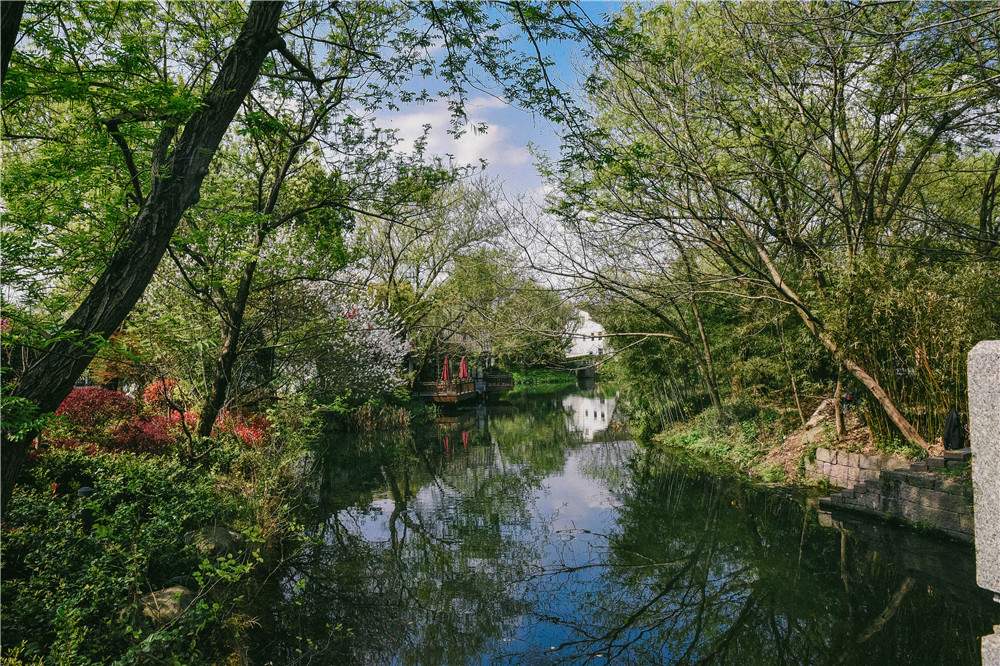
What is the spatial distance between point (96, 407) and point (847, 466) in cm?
1086

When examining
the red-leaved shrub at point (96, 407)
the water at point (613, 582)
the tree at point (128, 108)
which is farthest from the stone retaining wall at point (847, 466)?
the red-leaved shrub at point (96, 407)

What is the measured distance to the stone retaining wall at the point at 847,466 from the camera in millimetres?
7625

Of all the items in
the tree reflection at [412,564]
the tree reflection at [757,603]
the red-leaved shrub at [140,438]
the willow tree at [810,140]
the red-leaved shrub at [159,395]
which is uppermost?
the willow tree at [810,140]

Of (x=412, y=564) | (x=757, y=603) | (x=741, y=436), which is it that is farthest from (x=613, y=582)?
(x=741, y=436)

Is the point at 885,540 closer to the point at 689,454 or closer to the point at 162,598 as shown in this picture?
the point at 689,454

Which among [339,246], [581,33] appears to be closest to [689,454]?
[339,246]

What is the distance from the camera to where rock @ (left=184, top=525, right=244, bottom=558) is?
5.36 m

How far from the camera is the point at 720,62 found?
864cm

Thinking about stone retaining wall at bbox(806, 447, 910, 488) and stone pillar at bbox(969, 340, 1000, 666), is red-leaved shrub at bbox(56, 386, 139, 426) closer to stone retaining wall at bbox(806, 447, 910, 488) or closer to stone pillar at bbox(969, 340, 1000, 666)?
stone pillar at bbox(969, 340, 1000, 666)

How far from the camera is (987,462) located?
1.66 metres

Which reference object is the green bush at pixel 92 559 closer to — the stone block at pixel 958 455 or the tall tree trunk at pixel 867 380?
the stone block at pixel 958 455

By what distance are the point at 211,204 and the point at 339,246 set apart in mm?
1705

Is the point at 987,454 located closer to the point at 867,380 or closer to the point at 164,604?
Result: the point at 164,604

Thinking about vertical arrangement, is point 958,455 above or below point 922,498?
above
